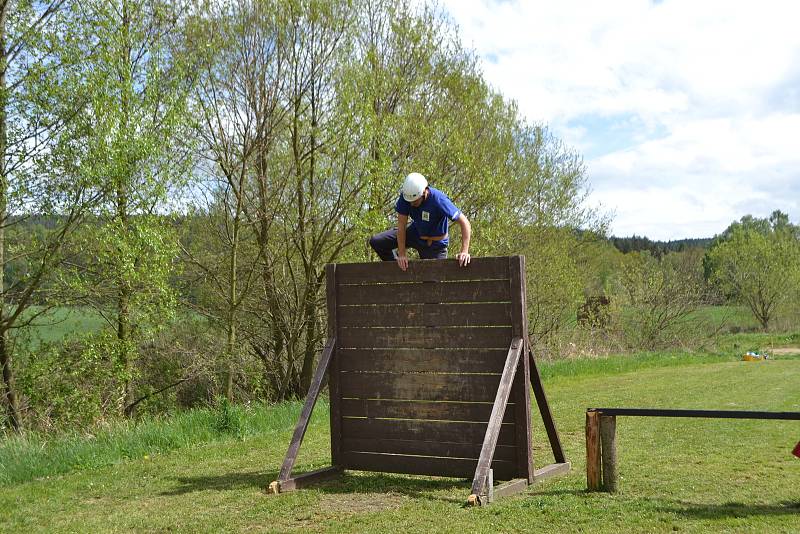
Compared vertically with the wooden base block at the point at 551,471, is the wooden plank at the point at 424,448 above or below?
above

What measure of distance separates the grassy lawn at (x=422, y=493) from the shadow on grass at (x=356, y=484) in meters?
0.01

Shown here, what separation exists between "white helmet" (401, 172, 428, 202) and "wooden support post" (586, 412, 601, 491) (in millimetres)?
2633

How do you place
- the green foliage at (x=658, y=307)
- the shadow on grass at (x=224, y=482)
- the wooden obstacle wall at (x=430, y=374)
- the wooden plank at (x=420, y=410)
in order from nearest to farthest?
the wooden obstacle wall at (x=430, y=374) → the wooden plank at (x=420, y=410) → the shadow on grass at (x=224, y=482) → the green foliage at (x=658, y=307)

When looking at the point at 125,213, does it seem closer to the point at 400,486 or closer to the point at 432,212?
the point at 432,212

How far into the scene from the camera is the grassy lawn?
5.55 m

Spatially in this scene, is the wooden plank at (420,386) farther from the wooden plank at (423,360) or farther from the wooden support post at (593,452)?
the wooden support post at (593,452)

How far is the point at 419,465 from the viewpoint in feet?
23.7

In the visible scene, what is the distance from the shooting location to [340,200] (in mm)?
15898

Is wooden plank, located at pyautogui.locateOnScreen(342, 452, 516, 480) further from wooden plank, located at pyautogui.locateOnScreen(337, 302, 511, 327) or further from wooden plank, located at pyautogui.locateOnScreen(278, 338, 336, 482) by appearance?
wooden plank, located at pyautogui.locateOnScreen(337, 302, 511, 327)

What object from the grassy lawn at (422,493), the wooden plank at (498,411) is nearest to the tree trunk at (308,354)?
the grassy lawn at (422,493)

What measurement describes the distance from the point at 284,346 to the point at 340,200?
12.5ft

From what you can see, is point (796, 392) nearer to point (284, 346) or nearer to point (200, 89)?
point (284, 346)

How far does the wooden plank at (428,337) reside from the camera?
702cm

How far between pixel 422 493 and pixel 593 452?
4.94ft
